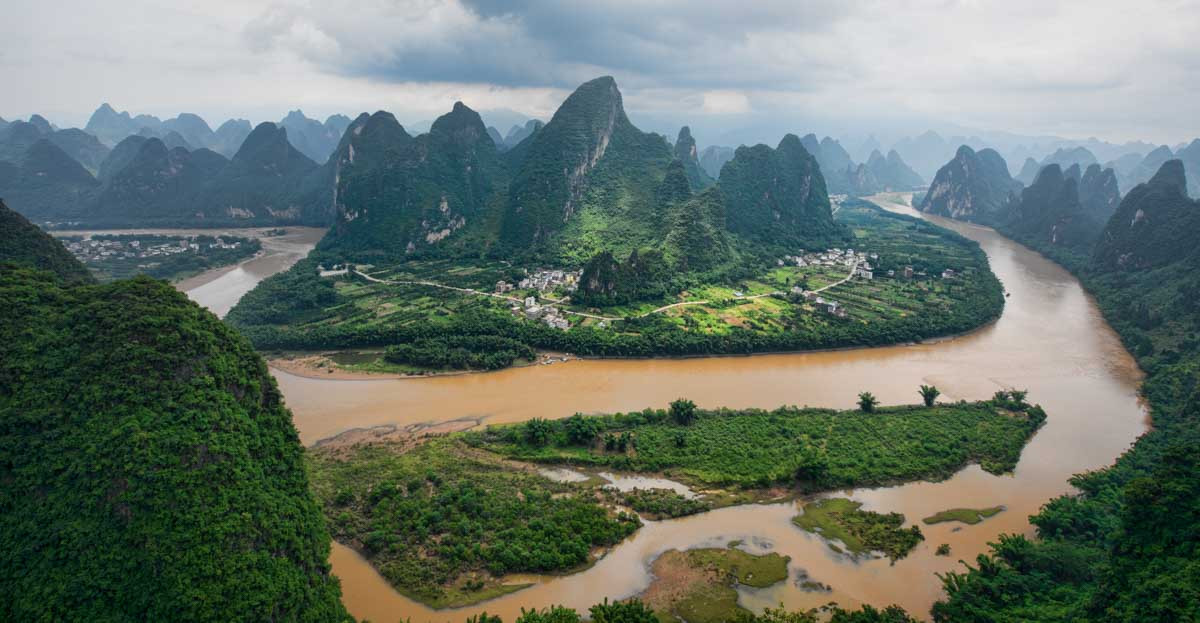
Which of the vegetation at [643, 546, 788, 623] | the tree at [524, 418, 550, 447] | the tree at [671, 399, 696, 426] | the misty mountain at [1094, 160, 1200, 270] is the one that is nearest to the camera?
the vegetation at [643, 546, 788, 623]

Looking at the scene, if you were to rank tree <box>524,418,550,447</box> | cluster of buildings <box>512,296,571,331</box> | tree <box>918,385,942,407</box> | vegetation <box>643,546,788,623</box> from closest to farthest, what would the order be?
vegetation <box>643,546,788,623</box>
tree <box>524,418,550,447</box>
tree <box>918,385,942,407</box>
cluster of buildings <box>512,296,571,331</box>

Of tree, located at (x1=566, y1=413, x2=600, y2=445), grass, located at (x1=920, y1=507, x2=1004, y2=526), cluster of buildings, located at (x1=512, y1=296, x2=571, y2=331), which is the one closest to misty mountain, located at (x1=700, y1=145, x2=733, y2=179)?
cluster of buildings, located at (x1=512, y1=296, x2=571, y2=331)

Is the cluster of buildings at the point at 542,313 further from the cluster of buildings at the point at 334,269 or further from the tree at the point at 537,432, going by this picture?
the cluster of buildings at the point at 334,269

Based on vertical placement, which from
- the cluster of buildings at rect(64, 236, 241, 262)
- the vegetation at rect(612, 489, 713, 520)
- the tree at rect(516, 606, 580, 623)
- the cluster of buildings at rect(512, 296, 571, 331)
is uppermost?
the cluster of buildings at rect(64, 236, 241, 262)

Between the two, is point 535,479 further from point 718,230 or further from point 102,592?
point 718,230

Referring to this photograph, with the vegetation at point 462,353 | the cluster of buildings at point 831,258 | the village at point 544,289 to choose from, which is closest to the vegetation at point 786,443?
the vegetation at point 462,353

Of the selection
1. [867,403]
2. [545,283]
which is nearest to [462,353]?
[545,283]

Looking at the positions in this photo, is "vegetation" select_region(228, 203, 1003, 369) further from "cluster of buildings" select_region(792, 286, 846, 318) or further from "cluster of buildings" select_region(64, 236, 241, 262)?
"cluster of buildings" select_region(64, 236, 241, 262)
